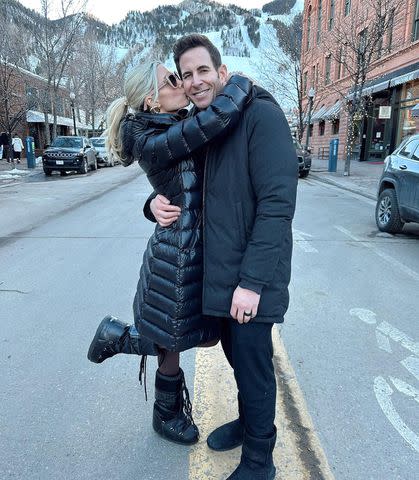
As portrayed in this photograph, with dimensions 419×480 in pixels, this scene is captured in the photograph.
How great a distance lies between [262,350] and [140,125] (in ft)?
A: 3.53

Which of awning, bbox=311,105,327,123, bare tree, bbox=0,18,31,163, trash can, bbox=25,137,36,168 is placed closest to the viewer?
bare tree, bbox=0,18,31,163

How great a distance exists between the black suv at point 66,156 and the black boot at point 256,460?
1909 cm

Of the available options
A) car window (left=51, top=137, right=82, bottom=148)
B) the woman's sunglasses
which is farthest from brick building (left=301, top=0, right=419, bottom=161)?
the woman's sunglasses

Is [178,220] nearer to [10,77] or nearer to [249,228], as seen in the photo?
[249,228]

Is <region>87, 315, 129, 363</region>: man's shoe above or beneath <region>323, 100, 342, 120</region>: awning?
beneath

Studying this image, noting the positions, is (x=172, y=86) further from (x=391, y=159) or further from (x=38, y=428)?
(x=391, y=159)

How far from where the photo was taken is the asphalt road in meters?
2.20

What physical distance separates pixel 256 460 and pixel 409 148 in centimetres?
650

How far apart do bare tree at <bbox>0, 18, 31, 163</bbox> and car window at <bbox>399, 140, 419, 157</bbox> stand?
2023 cm

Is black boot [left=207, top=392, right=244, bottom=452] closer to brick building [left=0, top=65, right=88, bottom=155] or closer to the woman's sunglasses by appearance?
the woman's sunglasses

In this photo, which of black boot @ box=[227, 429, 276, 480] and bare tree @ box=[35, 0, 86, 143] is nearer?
black boot @ box=[227, 429, 276, 480]

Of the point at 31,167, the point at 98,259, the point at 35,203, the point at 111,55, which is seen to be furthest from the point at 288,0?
the point at 98,259

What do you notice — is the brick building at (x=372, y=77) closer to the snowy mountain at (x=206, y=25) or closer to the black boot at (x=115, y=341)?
the black boot at (x=115, y=341)

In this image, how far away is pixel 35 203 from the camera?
11.0 m
